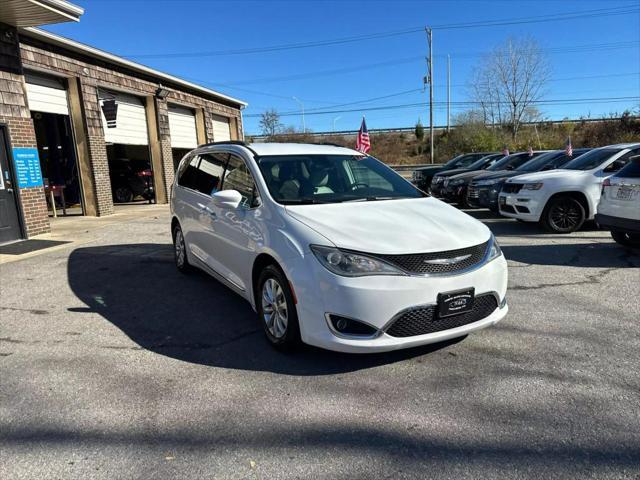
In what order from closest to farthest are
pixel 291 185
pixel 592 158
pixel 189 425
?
pixel 189 425, pixel 291 185, pixel 592 158

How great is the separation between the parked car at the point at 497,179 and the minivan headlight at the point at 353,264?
Result: 8.08 m

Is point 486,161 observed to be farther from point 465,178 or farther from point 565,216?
point 565,216

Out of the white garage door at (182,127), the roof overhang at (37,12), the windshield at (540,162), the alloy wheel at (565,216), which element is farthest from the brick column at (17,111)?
the windshield at (540,162)

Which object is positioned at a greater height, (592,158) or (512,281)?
Result: (592,158)

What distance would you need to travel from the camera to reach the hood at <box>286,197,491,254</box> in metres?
3.20

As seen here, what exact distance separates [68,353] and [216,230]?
1.72 metres

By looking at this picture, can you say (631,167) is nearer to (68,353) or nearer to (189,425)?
(189,425)

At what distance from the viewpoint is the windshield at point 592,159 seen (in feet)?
28.0

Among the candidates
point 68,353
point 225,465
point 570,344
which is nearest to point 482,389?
point 570,344

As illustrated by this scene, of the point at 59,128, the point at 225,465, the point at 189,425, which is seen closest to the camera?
the point at 225,465

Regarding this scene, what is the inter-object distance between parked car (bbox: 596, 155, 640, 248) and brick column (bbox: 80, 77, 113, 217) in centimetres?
1209

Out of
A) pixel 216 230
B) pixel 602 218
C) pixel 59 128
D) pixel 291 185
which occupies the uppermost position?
pixel 59 128

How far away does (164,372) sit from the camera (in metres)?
3.48

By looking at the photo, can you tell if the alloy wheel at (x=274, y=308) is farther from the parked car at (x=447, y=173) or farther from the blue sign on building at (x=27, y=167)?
the parked car at (x=447, y=173)
